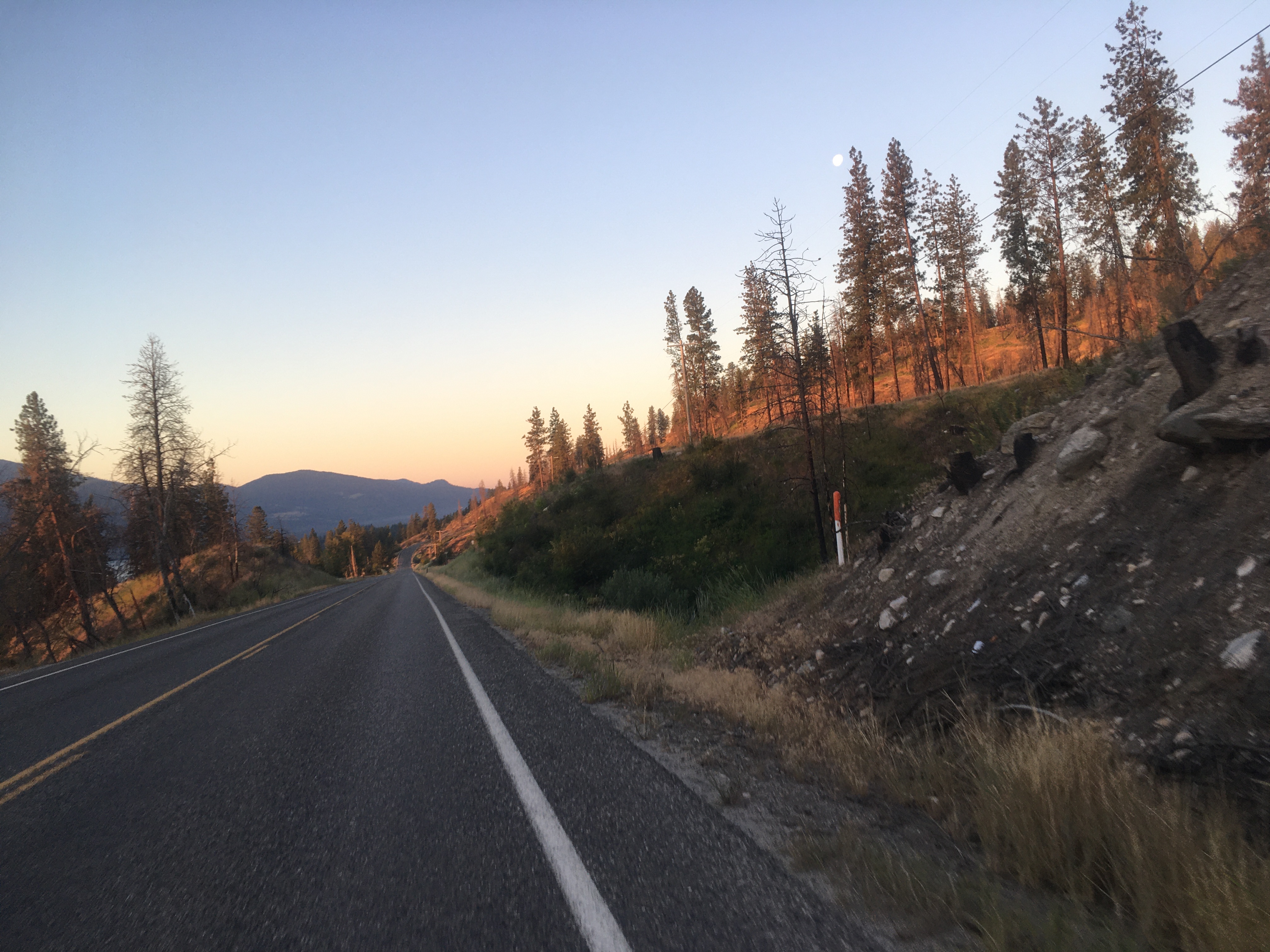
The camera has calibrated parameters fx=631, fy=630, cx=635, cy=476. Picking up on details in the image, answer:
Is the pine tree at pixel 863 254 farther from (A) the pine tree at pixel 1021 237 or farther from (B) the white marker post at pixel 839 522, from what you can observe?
(B) the white marker post at pixel 839 522

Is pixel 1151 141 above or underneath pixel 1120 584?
above

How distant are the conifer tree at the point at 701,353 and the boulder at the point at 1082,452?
49.3 m

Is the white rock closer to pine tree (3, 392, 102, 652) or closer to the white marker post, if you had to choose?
the white marker post

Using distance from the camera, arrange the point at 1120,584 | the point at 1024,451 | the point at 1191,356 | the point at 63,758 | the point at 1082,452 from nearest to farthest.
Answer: the point at 1120,584, the point at 1191,356, the point at 63,758, the point at 1082,452, the point at 1024,451

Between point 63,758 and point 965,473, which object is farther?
point 965,473

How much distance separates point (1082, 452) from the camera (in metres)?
6.07

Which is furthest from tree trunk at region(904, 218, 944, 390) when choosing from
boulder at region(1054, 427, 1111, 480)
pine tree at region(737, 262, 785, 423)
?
boulder at region(1054, 427, 1111, 480)

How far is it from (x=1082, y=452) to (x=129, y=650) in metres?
20.6

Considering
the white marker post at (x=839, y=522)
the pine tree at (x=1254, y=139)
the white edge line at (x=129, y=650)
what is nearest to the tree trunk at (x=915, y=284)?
the pine tree at (x=1254, y=139)

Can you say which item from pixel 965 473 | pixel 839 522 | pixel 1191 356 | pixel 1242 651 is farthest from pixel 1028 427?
pixel 1242 651

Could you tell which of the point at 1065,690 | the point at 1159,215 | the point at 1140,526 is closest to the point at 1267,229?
the point at 1140,526

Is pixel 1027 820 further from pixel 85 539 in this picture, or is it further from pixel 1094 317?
pixel 1094 317

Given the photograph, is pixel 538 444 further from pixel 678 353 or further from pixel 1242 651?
pixel 1242 651

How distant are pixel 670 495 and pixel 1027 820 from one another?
27277 millimetres
